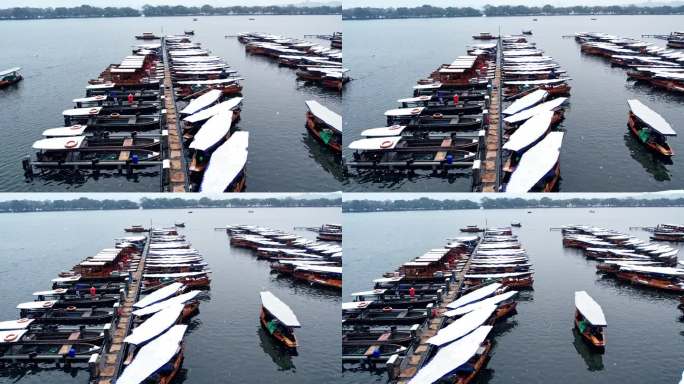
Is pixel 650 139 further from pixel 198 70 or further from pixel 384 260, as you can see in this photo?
pixel 198 70

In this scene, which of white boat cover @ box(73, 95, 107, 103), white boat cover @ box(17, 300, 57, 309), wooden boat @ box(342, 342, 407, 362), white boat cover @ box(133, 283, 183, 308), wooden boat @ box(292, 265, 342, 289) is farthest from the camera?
wooden boat @ box(292, 265, 342, 289)

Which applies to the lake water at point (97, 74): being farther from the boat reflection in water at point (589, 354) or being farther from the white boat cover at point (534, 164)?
the boat reflection in water at point (589, 354)

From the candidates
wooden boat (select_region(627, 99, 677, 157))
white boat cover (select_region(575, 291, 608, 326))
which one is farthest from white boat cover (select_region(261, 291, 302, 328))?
wooden boat (select_region(627, 99, 677, 157))

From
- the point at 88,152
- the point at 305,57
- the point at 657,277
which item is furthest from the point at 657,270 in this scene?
the point at 305,57

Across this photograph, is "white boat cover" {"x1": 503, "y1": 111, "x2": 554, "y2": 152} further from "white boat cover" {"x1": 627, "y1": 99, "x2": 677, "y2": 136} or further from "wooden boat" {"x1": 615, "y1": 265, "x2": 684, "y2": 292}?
"wooden boat" {"x1": 615, "y1": 265, "x2": 684, "y2": 292}

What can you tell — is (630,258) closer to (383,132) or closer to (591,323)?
(591,323)
